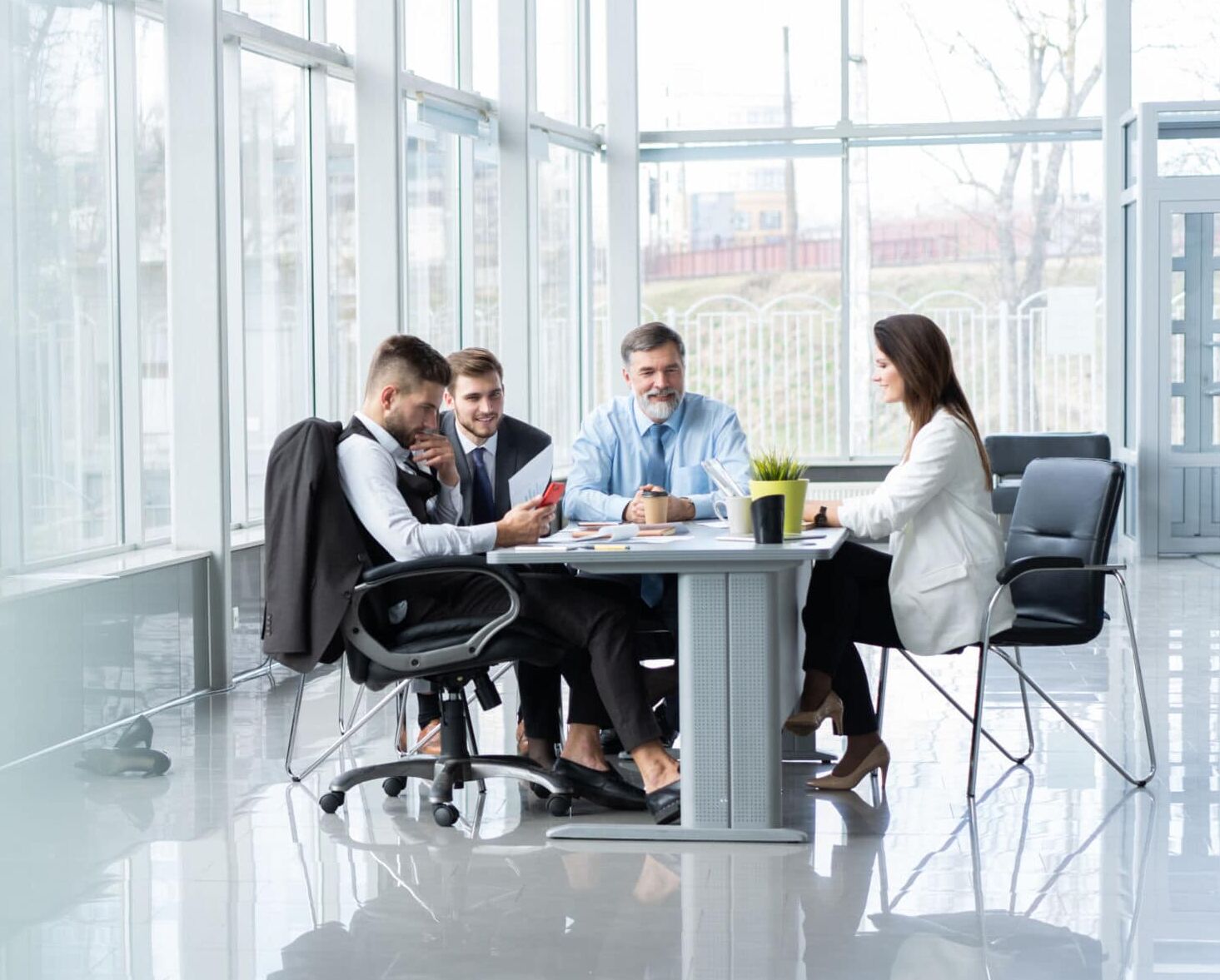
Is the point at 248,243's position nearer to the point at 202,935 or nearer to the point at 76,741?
the point at 76,741

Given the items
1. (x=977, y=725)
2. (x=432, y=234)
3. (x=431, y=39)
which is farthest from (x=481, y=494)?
(x=431, y=39)

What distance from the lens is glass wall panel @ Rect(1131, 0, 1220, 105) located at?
10.6 meters

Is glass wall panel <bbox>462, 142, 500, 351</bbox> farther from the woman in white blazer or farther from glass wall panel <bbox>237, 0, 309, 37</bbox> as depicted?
the woman in white blazer

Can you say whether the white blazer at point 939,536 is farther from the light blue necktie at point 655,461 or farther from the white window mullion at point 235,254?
the white window mullion at point 235,254

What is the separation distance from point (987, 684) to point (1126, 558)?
4.20 metres

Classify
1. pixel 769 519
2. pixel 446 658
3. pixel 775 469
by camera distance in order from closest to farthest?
pixel 769 519 → pixel 446 658 → pixel 775 469

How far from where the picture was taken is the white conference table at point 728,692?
12.2ft

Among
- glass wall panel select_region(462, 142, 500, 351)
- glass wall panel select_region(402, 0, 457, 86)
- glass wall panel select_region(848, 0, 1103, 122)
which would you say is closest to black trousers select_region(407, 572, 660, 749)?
glass wall panel select_region(402, 0, 457, 86)

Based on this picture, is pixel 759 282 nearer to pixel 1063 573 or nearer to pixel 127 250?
pixel 127 250

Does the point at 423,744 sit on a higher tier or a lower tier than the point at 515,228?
lower

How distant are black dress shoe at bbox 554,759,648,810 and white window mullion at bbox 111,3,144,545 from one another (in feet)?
8.00

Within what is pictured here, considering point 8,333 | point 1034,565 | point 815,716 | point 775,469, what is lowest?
point 815,716

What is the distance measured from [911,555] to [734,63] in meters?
7.71

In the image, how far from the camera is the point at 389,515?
389 centimetres
